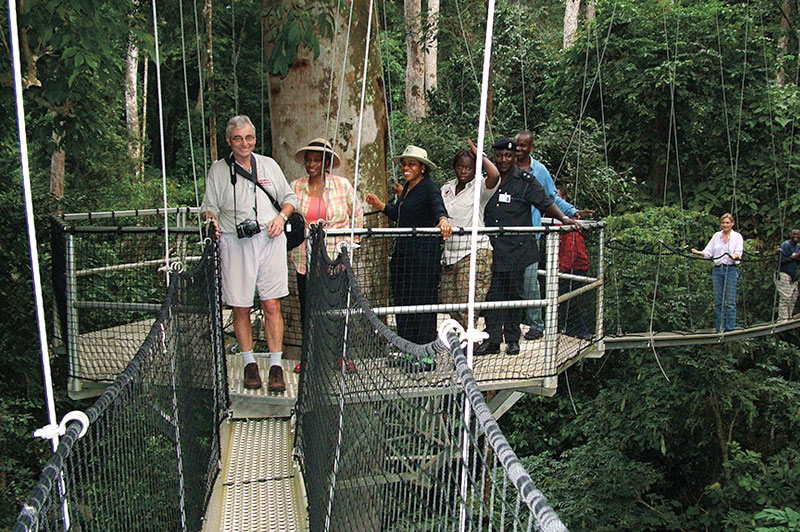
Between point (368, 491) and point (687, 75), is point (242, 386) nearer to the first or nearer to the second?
point (368, 491)

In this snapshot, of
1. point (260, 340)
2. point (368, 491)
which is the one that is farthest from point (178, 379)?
point (260, 340)

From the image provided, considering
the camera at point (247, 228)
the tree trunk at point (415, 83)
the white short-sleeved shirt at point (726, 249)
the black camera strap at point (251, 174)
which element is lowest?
the white short-sleeved shirt at point (726, 249)

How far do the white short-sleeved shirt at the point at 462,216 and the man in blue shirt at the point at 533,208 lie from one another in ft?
1.09

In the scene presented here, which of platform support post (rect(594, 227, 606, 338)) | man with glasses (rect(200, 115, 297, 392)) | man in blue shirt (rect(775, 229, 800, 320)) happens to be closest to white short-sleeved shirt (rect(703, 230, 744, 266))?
man in blue shirt (rect(775, 229, 800, 320))

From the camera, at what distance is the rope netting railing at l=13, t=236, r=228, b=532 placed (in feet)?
5.72

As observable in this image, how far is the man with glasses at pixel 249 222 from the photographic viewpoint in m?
4.70

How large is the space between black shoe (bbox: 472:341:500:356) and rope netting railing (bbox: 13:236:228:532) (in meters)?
1.51

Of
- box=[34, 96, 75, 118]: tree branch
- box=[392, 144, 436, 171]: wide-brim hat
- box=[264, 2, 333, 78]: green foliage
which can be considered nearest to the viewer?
box=[392, 144, 436, 171]: wide-brim hat

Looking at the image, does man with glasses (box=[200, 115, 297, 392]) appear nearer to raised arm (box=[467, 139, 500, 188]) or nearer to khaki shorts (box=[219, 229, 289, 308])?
khaki shorts (box=[219, 229, 289, 308])

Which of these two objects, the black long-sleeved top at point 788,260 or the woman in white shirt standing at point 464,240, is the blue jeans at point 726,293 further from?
the woman in white shirt standing at point 464,240

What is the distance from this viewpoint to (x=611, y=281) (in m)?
9.66

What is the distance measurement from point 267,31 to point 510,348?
2.84 metres

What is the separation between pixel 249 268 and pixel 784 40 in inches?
557

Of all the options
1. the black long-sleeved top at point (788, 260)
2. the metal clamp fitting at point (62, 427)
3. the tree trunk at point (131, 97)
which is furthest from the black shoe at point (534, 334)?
the tree trunk at point (131, 97)
